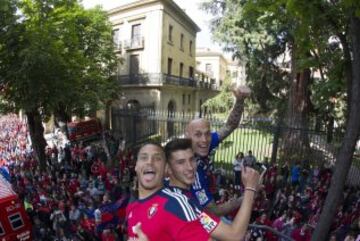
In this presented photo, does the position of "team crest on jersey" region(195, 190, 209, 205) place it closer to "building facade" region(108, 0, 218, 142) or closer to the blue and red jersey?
the blue and red jersey

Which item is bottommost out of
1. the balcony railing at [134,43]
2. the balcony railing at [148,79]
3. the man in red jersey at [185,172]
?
the man in red jersey at [185,172]

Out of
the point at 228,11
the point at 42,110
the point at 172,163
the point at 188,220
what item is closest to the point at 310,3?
the point at 172,163

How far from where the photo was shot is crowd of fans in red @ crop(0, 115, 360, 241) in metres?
9.53

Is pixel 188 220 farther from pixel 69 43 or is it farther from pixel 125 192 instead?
pixel 69 43

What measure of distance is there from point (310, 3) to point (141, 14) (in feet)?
91.7

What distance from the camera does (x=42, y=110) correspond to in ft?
61.5

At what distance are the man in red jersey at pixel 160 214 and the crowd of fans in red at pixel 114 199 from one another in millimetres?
4957

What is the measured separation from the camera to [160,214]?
243 cm

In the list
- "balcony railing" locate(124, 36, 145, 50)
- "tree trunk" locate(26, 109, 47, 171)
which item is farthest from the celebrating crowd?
"balcony railing" locate(124, 36, 145, 50)

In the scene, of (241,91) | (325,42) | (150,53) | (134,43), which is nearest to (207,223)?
(241,91)

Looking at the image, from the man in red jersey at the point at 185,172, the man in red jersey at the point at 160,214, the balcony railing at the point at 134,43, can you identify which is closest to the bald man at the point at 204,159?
the man in red jersey at the point at 185,172

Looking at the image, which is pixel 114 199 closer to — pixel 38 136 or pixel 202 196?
pixel 38 136

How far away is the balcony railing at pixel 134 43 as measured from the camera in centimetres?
3316

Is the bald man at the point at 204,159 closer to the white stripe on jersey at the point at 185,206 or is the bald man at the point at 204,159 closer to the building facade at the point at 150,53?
the white stripe on jersey at the point at 185,206
